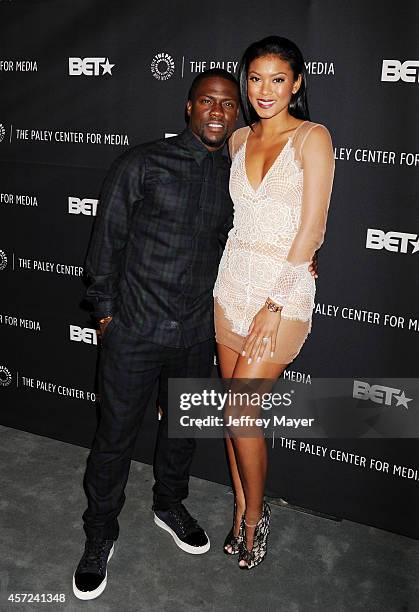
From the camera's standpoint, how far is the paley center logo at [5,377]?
3918 mm

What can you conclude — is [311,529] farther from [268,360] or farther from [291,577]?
[268,360]

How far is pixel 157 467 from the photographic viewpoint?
296 centimetres

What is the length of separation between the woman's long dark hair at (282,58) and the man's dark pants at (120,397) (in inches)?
37.4

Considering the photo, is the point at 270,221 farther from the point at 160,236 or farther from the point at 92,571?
the point at 92,571

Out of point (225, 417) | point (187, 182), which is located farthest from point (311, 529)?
point (187, 182)

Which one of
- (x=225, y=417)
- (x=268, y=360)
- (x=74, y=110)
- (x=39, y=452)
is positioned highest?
(x=74, y=110)

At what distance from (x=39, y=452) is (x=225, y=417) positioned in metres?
1.42

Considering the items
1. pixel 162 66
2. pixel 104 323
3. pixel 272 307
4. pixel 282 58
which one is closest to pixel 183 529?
pixel 104 323

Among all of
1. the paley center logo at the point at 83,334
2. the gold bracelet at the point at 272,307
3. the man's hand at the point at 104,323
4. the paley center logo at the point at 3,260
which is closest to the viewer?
the gold bracelet at the point at 272,307

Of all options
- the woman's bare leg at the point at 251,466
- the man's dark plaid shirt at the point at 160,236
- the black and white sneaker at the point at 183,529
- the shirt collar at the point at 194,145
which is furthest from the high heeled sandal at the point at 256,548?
the shirt collar at the point at 194,145

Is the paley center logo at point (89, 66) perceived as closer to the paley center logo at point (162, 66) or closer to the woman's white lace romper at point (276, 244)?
the paley center logo at point (162, 66)

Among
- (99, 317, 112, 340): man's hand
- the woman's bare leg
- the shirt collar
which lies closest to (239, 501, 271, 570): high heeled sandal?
the woman's bare leg

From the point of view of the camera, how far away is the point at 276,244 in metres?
2.40

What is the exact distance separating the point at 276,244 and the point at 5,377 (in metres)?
2.21
